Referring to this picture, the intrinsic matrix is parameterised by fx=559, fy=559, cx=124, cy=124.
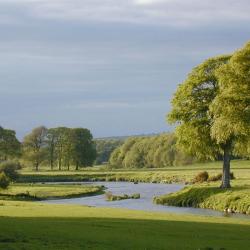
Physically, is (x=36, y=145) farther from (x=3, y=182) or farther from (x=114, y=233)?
(x=114, y=233)

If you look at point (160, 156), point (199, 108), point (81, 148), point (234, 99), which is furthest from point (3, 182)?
point (160, 156)

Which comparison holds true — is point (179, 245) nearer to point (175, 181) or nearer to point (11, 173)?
point (11, 173)

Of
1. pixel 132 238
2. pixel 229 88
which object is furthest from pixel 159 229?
pixel 229 88

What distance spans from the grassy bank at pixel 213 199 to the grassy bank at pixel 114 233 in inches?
717

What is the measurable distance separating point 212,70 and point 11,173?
47.1 meters

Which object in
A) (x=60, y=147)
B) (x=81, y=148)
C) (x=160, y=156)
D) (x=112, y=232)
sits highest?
(x=60, y=147)

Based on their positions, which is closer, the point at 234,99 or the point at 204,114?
the point at 234,99

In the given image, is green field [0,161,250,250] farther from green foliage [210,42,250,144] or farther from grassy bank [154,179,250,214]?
green foliage [210,42,250,144]

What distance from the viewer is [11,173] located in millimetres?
100812

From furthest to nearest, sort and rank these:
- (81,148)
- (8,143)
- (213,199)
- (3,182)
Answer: (81,148) → (8,143) → (3,182) → (213,199)

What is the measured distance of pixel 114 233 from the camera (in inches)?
1208

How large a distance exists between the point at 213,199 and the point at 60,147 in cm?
12481

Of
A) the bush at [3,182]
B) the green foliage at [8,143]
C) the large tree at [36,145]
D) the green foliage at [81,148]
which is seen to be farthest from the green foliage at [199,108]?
the large tree at [36,145]

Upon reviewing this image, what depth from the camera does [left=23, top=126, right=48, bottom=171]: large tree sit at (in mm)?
181875
